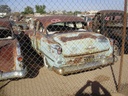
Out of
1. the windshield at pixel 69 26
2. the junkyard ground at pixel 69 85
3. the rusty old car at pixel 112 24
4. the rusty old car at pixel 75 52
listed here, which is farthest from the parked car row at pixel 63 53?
the rusty old car at pixel 112 24

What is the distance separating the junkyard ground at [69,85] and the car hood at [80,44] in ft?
2.41

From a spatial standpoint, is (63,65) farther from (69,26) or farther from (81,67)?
(69,26)

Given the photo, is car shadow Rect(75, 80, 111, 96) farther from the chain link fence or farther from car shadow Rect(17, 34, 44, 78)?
car shadow Rect(17, 34, 44, 78)

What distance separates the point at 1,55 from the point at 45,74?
1443 mm

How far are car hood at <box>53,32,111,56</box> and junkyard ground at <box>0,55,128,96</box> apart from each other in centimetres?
73

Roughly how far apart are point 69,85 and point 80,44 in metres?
1.01

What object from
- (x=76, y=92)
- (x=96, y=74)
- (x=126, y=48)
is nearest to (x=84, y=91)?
(x=76, y=92)

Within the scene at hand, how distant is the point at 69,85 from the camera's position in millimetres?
4320

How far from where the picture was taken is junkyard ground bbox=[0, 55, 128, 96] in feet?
12.9

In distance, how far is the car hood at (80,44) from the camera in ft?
14.1

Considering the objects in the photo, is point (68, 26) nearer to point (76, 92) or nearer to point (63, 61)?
point (63, 61)

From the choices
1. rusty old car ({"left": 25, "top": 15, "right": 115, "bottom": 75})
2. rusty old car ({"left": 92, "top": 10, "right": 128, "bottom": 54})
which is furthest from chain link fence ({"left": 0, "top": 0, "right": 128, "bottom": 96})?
rusty old car ({"left": 92, "top": 10, "right": 128, "bottom": 54})

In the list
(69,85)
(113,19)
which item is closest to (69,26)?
(69,85)

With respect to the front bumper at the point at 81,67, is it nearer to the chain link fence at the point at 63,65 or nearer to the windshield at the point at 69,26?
the chain link fence at the point at 63,65
